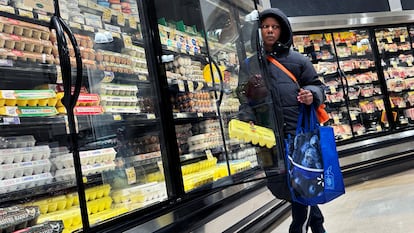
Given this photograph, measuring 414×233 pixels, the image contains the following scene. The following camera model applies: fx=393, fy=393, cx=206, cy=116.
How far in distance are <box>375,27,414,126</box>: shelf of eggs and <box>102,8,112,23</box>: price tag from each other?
16.8 feet

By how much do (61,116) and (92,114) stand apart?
0.19m

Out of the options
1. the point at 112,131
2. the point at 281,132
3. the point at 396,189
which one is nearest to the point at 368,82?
the point at 396,189

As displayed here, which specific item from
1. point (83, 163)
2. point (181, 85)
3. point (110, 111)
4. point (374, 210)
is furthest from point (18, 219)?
point (374, 210)

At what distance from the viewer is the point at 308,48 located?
6.24m

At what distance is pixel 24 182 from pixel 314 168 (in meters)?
1.47

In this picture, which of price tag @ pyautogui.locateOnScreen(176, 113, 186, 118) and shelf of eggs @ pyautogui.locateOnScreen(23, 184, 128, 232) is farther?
price tag @ pyautogui.locateOnScreen(176, 113, 186, 118)

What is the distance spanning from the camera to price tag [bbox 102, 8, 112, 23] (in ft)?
8.25

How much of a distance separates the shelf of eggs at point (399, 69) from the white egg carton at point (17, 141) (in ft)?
19.2

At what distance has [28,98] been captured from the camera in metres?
1.89

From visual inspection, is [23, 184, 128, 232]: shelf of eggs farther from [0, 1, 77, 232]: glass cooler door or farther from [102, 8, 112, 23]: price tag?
[102, 8, 112, 23]: price tag

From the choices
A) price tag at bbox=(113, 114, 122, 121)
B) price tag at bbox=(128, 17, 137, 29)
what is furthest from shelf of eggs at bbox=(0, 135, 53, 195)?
price tag at bbox=(128, 17, 137, 29)

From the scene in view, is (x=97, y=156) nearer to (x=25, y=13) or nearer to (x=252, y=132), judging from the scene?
(x=25, y=13)

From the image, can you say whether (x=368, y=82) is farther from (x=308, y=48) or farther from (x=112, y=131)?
(x=112, y=131)

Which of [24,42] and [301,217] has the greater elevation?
[24,42]
